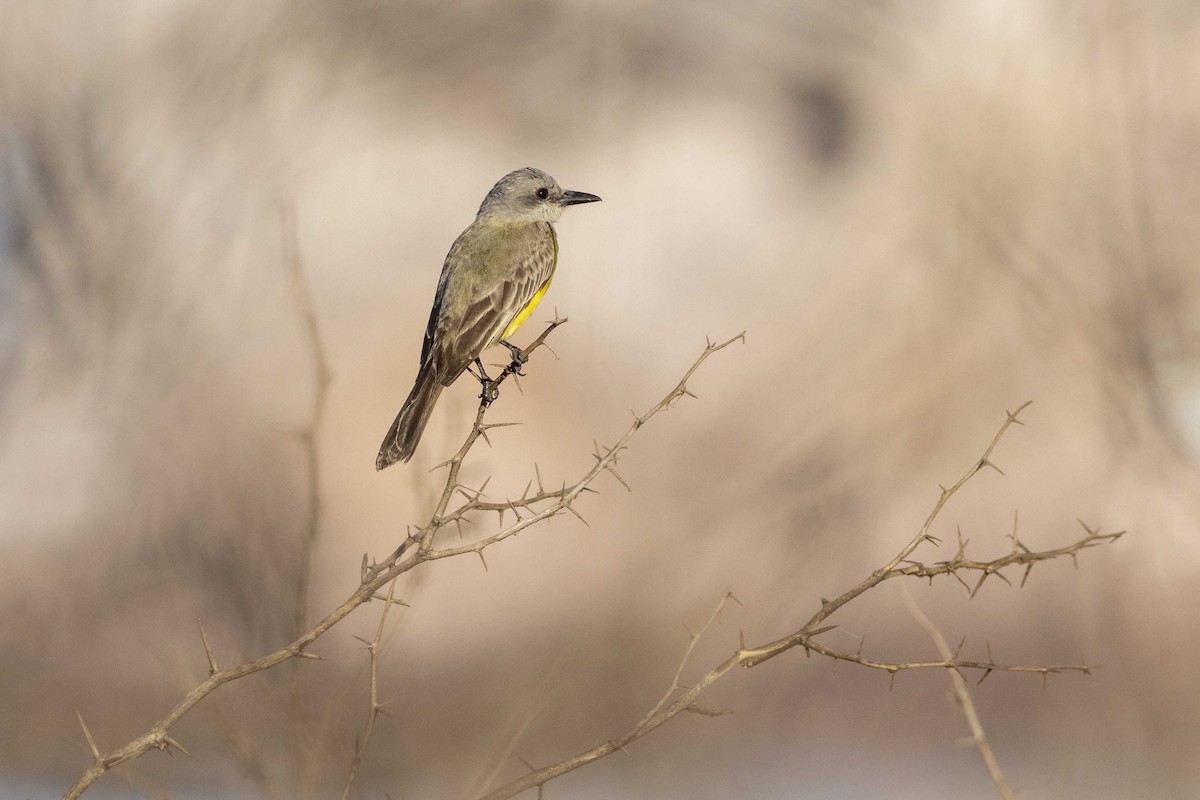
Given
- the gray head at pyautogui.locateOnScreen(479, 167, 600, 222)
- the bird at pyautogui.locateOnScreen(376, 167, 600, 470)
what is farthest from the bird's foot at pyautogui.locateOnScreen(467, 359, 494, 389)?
the gray head at pyautogui.locateOnScreen(479, 167, 600, 222)

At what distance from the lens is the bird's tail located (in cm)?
305

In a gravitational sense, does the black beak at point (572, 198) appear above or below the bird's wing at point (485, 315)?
above

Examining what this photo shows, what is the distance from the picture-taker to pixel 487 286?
12.1 ft

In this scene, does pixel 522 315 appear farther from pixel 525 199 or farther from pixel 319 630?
pixel 319 630

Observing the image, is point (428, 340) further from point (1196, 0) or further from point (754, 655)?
point (1196, 0)

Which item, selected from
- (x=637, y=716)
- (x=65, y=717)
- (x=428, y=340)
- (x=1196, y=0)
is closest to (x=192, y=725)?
(x=65, y=717)

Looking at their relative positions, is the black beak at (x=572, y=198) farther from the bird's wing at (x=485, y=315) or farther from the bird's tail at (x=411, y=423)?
the bird's tail at (x=411, y=423)

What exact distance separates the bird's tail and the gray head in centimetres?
104

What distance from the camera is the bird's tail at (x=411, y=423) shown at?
3.05m

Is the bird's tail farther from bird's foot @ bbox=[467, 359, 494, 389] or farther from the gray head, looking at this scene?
the gray head

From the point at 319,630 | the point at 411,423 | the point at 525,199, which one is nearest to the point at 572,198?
the point at 525,199

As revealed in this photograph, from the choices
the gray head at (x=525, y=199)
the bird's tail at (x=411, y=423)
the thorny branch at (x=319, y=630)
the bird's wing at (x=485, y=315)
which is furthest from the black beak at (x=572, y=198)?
the thorny branch at (x=319, y=630)

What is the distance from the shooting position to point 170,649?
455cm

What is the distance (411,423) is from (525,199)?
54.9 inches
